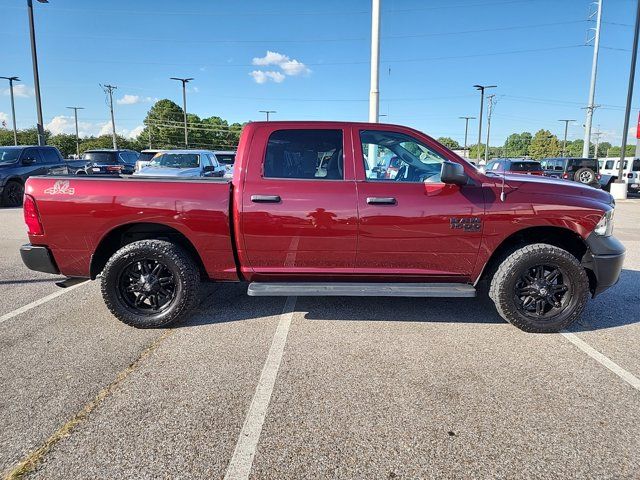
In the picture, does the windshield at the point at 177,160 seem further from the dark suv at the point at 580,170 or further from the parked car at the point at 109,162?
the dark suv at the point at 580,170

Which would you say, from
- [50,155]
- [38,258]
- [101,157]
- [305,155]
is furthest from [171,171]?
[305,155]

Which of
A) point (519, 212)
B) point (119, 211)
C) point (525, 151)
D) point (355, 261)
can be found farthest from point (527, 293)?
point (525, 151)

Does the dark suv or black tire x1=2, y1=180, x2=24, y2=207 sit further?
the dark suv

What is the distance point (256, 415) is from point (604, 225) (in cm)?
350

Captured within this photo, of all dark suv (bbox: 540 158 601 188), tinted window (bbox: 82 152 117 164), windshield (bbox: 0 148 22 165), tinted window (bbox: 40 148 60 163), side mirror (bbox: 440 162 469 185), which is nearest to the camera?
side mirror (bbox: 440 162 469 185)

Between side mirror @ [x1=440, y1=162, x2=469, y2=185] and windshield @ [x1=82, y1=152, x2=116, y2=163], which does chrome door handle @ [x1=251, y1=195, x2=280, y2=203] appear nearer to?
side mirror @ [x1=440, y1=162, x2=469, y2=185]

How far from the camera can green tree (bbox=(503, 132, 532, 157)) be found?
123519 millimetres

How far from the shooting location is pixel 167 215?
12.8ft

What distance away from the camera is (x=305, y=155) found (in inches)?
158

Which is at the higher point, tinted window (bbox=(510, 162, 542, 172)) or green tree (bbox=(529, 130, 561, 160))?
green tree (bbox=(529, 130, 561, 160))

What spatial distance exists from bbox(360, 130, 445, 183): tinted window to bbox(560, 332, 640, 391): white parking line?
194 centimetres

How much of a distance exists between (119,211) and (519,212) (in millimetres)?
3612

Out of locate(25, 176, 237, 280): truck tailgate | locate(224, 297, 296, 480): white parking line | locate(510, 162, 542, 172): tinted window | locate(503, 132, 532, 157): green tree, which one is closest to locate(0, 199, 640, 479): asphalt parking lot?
locate(224, 297, 296, 480): white parking line

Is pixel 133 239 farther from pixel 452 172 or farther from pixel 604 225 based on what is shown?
pixel 604 225
